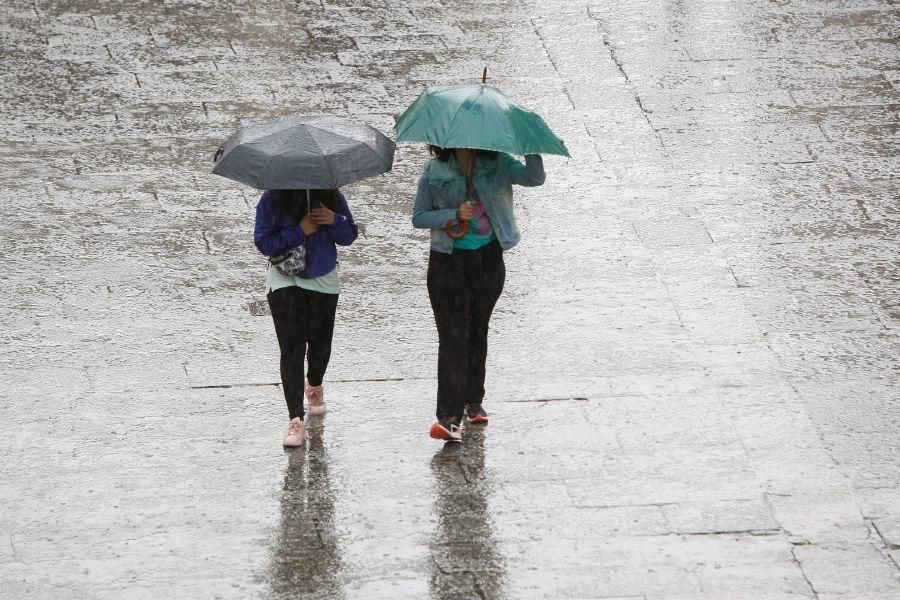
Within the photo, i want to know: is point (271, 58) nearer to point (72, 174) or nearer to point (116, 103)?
point (116, 103)

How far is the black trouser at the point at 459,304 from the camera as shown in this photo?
739cm

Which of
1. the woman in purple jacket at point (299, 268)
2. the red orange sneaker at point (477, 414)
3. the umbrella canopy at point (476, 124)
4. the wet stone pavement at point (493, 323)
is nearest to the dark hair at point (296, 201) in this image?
the woman in purple jacket at point (299, 268)

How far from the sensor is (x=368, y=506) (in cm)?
704

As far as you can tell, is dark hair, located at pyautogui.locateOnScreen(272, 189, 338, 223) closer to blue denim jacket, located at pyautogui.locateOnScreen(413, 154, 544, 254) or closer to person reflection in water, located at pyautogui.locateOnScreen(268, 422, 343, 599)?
blue denim jacket, located at pyautogui.locateOnScreen(413, 154, 544, 254)

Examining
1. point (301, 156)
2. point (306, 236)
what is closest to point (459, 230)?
point (306, 236)

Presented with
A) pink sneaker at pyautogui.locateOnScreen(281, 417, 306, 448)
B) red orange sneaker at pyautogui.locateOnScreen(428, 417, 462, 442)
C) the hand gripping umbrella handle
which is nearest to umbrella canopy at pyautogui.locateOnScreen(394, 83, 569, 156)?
the hand gripping umbrella handle

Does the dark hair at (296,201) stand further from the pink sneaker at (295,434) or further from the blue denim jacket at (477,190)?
the pink sneaker at (295,434)

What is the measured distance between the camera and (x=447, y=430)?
296 inches

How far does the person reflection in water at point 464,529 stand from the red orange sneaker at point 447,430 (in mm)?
62

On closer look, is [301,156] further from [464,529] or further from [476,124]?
[464,529]

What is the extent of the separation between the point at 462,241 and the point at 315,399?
48.0 inches

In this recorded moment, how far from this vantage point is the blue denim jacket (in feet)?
23.9

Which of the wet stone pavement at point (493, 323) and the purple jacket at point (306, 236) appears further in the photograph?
the purple jacket at point (306, 236)

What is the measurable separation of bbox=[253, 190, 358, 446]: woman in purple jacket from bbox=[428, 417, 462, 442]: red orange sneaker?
0.67 meters
